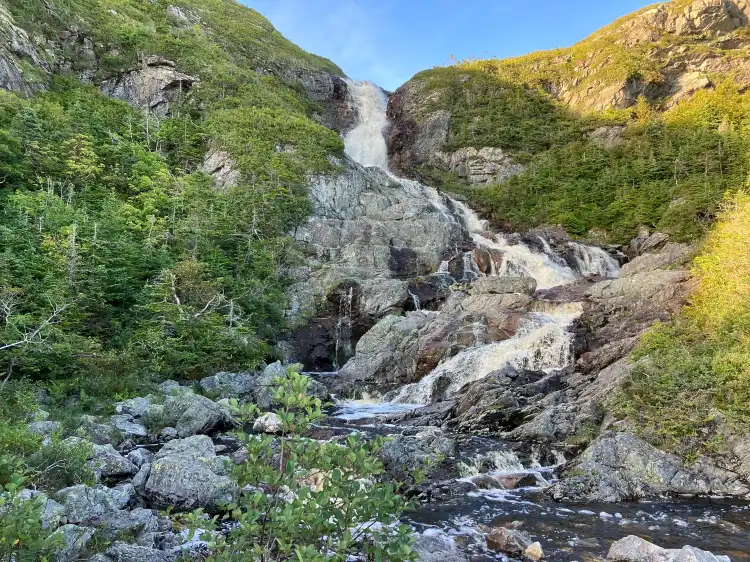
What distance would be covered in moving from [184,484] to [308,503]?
6204 mm

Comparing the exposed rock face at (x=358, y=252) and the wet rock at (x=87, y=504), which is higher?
the exposed rock face at (x=358, y=252)

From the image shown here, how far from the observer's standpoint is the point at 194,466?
340 inches

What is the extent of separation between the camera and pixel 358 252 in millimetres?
32312

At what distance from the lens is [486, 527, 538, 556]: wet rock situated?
739 centimetres

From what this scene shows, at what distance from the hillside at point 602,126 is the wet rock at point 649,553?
2942 centimetres

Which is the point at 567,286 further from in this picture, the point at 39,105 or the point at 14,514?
the point at 39,105

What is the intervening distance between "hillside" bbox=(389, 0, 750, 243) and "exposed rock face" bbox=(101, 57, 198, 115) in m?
24.0

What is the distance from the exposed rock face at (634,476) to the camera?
9.87m

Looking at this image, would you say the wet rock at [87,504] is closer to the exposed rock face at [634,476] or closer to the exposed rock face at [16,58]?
the exposed rock face at [634,476]

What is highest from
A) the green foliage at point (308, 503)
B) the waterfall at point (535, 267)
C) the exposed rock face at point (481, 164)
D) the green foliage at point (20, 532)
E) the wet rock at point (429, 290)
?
the exposed rock face at point (481, 164)

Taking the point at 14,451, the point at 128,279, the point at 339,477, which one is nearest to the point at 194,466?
the point at 14,451

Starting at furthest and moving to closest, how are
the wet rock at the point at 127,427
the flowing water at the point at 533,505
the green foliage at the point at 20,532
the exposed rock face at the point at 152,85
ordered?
the exposed rock face at the point at 152,85 < the wet rock at the point at 127,427 < the flowing water at the point at 533,505 < the green foliage at the point at 20,532

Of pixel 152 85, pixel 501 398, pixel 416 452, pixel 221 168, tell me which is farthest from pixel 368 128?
pixel 416 452

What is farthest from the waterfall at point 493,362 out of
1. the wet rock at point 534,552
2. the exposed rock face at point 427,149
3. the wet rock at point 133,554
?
the exposed rock face at point 427,149
